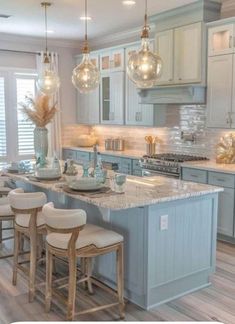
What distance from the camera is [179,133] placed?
6254mm

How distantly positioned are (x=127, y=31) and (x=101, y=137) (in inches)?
85.1

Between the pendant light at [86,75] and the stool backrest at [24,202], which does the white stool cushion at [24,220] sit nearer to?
the stool backrest at [24,202]

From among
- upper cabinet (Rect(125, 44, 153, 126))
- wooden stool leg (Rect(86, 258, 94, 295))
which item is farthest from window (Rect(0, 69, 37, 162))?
wooden stool leg (Rect(86, 258, 94, 295))

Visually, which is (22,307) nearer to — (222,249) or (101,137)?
(222,249)

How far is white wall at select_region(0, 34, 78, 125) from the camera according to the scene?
709 cm

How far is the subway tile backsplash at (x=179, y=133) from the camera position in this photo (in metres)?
5.78

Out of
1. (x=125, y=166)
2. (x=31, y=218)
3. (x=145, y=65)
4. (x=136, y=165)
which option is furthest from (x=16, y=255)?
(x=125, y=166)

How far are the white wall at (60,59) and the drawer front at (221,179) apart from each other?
12.6 ft

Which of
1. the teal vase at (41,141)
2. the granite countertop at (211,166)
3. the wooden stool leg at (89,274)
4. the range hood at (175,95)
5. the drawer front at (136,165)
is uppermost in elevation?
the range hood at (175,95)

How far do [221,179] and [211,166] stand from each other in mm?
250

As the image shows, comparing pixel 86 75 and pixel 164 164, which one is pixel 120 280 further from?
pixel 164 164

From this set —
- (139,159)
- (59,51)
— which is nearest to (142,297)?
(139,159)

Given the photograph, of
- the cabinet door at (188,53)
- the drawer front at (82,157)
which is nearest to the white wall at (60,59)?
the drawer front at (82,157)

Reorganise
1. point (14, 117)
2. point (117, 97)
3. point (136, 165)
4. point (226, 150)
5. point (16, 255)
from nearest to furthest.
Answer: point (16, 255) → point (226, 150) → point (136, 165) → point (117, 97) → point (14, 117)
